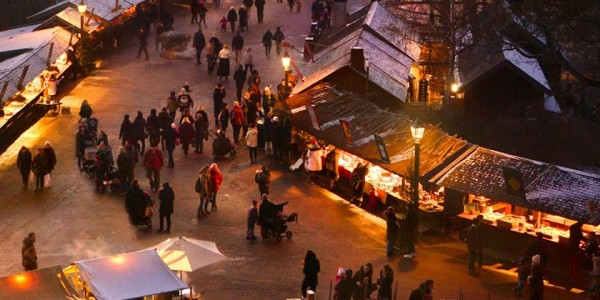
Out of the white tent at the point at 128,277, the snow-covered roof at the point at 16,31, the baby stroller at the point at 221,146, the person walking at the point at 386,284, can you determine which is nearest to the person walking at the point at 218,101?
the baby stroller at the point at 221,146

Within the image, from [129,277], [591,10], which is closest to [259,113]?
[591,10]

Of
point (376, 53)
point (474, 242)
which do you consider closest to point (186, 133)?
point (376, 53)

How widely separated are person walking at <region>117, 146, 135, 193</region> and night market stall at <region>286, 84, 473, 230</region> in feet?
16.7

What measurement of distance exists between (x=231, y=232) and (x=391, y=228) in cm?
394

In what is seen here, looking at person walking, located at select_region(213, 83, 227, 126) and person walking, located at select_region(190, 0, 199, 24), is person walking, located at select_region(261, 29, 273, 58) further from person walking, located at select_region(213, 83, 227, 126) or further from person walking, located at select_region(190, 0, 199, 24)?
person walking, located at select_region(213, 83, 227, 126)

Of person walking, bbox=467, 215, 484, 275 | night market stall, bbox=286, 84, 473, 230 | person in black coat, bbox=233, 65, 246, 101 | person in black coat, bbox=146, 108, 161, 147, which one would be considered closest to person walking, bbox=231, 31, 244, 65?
person in black coat, bbox=233, 65, 246, 101

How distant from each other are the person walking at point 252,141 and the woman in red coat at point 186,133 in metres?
1.58

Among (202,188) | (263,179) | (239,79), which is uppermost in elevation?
(239,79)

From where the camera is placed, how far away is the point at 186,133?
3525cm

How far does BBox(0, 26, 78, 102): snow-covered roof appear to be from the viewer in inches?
1527

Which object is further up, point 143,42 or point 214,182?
point 143,42

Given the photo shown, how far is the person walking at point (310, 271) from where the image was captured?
82.5 ft

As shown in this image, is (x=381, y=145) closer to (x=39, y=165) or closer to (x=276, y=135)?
(x=276, y=135)

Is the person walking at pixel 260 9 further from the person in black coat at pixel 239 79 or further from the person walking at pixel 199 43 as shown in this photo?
the person in black coat at pixel 239 79
